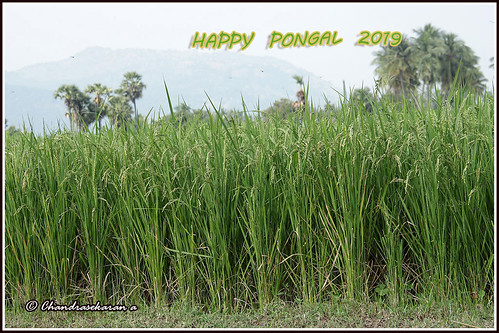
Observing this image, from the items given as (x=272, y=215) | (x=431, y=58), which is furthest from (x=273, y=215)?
(x=431, y=58)

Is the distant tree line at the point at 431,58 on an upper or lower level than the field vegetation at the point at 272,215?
upper

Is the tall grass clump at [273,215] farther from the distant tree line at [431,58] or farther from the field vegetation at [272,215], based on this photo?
the distant tree line at [431,58]

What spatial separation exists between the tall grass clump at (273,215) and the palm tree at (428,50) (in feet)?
191

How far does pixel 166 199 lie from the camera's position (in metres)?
3.68

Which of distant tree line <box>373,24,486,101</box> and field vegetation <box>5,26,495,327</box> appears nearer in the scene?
field vegetation <box>5,26,495,327</box>

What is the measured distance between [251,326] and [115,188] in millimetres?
1648

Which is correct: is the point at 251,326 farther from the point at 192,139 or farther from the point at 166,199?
the point at 192,139

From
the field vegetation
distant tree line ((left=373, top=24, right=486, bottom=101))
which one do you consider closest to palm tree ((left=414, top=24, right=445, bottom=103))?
distant tree line ((left=373, top=24, right=486, bottom=101))

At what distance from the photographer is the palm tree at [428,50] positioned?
2354 inches

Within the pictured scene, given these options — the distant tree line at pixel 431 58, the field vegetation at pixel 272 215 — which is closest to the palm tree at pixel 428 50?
the distant tree line at pixel 431 58

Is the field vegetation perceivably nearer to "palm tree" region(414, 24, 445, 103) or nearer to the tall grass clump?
A: the tall grass clump

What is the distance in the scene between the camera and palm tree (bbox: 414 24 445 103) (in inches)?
2354

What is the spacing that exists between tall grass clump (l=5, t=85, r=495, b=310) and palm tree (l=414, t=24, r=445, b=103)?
5826 cm

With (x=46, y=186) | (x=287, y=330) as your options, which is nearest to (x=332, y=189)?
(x=287, y=330)
